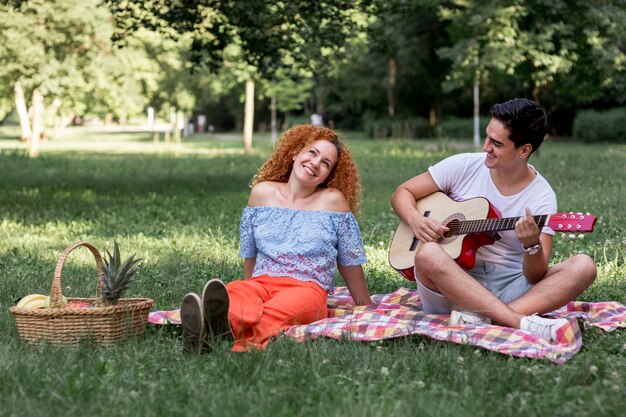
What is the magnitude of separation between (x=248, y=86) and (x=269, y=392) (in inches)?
1048

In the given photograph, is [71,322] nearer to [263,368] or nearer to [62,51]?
[263,368]

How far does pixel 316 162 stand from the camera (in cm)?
554

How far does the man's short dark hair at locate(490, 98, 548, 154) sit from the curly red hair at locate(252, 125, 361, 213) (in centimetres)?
92

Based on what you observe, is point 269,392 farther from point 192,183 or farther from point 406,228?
point 192,183

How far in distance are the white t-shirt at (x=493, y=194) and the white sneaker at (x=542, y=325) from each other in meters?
0.49

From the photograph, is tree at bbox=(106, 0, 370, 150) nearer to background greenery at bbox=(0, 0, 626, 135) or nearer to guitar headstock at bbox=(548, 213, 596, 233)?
background greenery at bbox=(0, 0, 626, 135)

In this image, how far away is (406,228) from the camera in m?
5.89

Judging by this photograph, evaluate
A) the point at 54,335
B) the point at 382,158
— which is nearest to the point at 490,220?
the point at 54,335

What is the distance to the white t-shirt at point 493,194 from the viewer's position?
17.5 ft

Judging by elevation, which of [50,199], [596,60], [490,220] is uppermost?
[596,60]

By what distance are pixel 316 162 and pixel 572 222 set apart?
148 cm

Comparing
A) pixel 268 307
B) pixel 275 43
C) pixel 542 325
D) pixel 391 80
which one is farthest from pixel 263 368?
pixel 391 80

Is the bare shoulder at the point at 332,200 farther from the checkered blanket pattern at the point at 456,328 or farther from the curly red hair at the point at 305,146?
the checkered blanket pattern at the point at 456,328

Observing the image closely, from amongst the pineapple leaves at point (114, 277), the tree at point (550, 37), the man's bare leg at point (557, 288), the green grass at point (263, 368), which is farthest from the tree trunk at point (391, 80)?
the pineapple leaves at point (114, 277)
